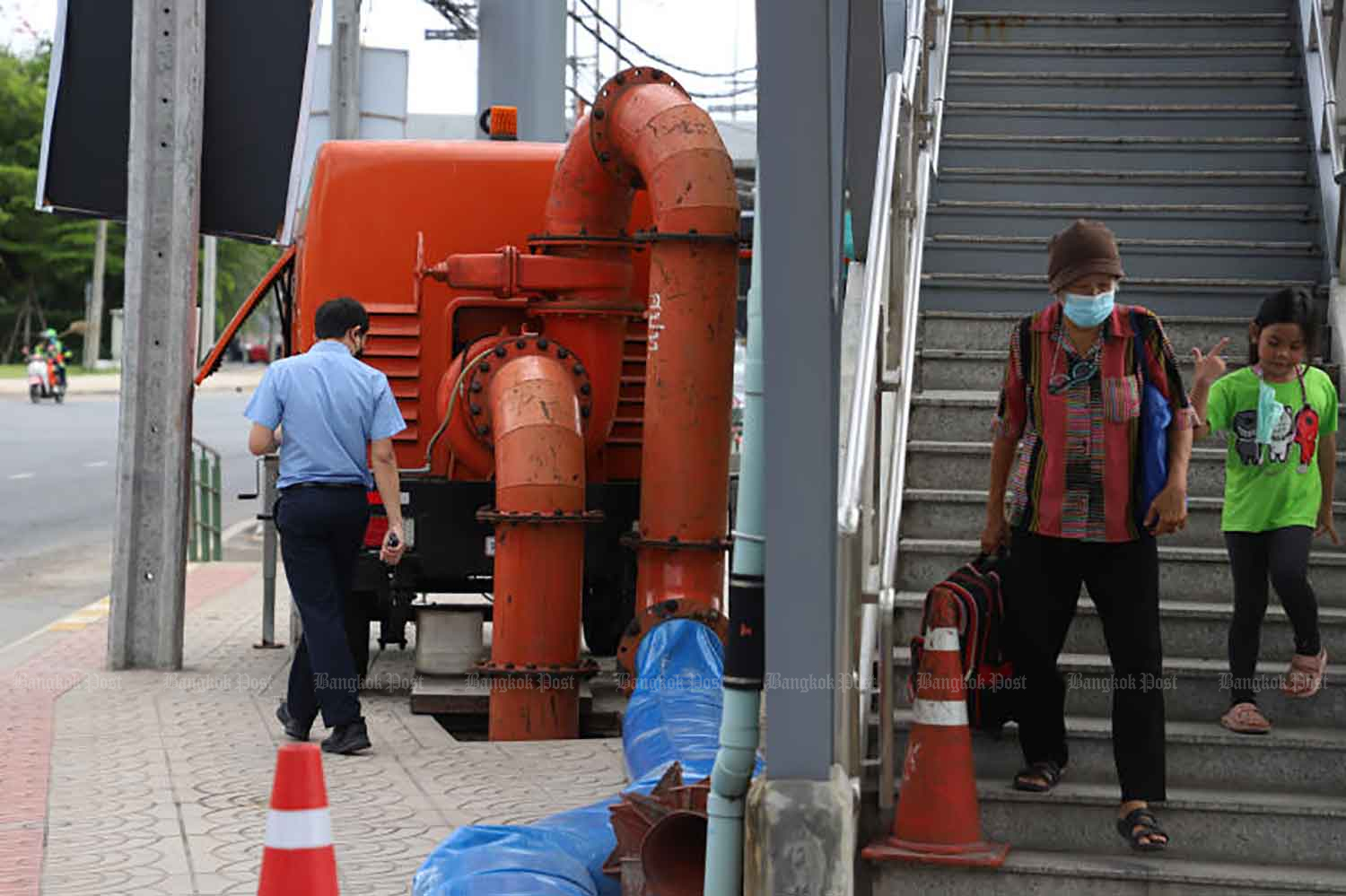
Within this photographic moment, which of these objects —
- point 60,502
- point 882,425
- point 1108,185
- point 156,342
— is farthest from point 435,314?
point 60,502

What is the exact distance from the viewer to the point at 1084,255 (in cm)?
605

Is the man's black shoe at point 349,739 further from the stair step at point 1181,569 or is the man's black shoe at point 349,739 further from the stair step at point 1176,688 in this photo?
the stair step at point 1176,688

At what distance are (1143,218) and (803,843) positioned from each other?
524 cm

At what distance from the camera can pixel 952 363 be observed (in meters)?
8.62

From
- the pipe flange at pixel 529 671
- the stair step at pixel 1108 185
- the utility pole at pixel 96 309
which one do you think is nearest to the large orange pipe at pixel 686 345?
the pipe flange at pixel 529 671

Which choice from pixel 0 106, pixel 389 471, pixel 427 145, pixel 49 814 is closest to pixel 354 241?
pixel 427 145

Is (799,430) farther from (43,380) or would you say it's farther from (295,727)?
(43,380)

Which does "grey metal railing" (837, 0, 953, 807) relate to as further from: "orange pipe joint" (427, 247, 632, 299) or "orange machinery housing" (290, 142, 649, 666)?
"orange machinery housing" (290, 142, 649, 666)

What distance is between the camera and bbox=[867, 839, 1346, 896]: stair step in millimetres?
5758

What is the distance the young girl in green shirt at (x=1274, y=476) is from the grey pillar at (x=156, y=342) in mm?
6373

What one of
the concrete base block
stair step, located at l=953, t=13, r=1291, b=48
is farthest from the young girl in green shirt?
stair step, located at l=953, t=13, r=1291, b=48

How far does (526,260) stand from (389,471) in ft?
5.56

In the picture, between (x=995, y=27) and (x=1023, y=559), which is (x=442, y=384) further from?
(x=1023, y=559)

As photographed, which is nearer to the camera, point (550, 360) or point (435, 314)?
point (550, 360)
